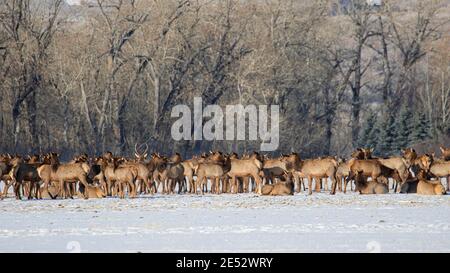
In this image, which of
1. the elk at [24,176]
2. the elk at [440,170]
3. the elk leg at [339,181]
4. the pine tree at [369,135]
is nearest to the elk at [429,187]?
the elk at [440,170]

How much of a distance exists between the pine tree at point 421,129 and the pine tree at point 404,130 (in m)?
0.25

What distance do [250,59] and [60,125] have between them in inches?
443

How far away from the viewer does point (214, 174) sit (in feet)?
97.1

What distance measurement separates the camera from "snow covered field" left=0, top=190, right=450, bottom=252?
16531 mm

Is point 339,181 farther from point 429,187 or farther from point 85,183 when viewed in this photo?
point 85,183

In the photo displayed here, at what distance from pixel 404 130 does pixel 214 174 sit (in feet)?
102

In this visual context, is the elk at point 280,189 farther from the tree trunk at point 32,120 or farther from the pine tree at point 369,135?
the pine tree at point 369,135

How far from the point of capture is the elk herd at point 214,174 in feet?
90.0

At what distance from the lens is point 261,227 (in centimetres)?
1931

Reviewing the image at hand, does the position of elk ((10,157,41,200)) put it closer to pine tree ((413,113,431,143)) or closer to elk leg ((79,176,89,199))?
elk leg ((79,176,89,199))

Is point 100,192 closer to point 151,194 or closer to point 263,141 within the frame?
point 151,194

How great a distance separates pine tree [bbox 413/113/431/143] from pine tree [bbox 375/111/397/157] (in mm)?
1313

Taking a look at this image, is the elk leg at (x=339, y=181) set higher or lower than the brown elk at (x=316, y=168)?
lower
